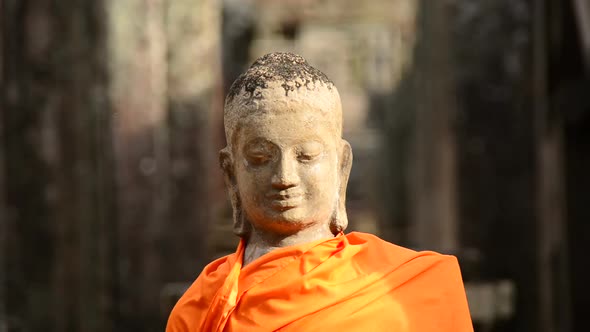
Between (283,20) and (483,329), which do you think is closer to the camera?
(483,329)

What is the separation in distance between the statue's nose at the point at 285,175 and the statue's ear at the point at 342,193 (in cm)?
Answer: 24

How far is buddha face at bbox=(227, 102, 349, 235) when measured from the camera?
3.33 metres

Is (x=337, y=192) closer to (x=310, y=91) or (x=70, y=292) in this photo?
(x=310, y=91)

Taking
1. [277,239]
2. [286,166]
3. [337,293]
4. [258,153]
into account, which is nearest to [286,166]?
[286,166]

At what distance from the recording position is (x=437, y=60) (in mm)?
7770

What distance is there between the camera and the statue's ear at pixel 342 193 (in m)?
3.51

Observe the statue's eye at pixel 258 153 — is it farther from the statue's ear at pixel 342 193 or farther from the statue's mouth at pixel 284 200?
the statue's ear at pixel 342 193

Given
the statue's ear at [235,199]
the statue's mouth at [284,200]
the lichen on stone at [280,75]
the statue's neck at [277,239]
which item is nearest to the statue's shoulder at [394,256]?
the statue's neck at [277,239]

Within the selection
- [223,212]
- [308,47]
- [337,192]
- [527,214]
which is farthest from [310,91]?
[308,47]

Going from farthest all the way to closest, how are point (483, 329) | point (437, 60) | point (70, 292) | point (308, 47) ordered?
point (308, 47) < point (437, 60) < point (70, 292) < point (483, 329)

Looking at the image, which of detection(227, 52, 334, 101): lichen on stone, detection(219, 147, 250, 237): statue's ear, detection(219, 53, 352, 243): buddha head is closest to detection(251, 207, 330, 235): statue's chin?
detection(219, 53, 352, 243): buddha head

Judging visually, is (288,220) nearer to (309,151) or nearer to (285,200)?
(285,200)

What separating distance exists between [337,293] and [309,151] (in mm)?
438

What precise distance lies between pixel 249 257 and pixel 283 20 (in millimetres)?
19080
